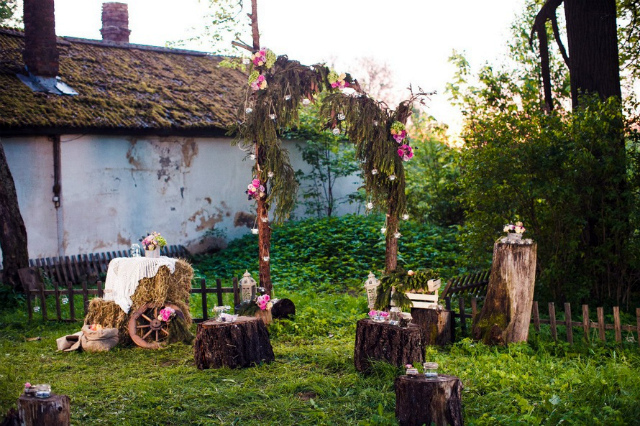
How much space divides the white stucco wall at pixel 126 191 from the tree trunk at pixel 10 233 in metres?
1.19

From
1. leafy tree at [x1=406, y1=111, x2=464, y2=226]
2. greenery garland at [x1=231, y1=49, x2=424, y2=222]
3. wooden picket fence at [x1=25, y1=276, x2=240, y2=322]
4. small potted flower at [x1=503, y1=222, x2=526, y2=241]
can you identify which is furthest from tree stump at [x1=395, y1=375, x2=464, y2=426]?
leafy tree at [x1=406, y1=111, x2=464, y2=226]

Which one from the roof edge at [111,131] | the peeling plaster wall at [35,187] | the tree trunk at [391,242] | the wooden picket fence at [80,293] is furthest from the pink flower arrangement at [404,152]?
the peeling plaster wall at [35,187]

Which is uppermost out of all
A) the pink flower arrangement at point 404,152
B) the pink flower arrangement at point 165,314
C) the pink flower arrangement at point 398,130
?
the pink flower arrangement at point 398,130

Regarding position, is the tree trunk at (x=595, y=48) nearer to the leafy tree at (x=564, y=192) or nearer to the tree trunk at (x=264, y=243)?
the leafy tree at (x=564, y=192)

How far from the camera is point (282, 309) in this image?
1015 cm

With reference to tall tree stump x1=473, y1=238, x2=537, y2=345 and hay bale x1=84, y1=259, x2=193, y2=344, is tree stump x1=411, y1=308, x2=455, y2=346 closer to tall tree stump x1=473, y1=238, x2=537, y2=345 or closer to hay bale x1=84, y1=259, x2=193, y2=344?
tall tree stump x1=473, y1=238, x2=537, y2=345

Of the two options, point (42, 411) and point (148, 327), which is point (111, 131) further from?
point (42, 411)

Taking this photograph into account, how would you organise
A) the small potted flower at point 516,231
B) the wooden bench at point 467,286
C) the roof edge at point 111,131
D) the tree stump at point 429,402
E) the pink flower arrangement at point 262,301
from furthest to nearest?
1. the roof edge at point 111,131
2. the wooden bench at point 467,286
3. the pink flower arrangement at point 262,301
4. the small potted flower at point 516,231
5. the tree stump at point 429,402

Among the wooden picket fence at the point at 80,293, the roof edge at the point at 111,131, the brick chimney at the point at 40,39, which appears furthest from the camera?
the brick chimney at the point at 40,39

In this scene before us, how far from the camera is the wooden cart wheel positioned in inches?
355

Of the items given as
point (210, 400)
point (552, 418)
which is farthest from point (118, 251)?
point (552, 418)

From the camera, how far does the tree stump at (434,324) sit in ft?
27.7

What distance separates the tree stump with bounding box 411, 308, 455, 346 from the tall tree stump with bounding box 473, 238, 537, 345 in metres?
0.46

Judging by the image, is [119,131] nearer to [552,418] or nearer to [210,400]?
[210,400]
